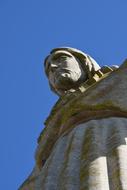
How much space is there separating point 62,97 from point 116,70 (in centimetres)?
83

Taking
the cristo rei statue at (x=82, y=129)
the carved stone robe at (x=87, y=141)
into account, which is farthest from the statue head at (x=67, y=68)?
the carved stone robe at (x=87, y=141)

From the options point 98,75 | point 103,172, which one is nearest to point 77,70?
point 98,75

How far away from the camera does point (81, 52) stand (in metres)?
12.2

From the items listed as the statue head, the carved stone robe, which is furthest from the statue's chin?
the carved stone robe

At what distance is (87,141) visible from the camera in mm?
9227

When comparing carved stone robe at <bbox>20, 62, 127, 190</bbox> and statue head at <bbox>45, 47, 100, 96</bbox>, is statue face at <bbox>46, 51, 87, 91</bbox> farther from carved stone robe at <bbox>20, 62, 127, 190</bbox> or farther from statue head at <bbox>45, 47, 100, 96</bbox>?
carved stone robe at <bbox>20, 62, 127, 190</bbox>

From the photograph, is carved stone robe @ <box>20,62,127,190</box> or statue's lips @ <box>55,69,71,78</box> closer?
carved stone robe @ <box>20,62,127,190</box>

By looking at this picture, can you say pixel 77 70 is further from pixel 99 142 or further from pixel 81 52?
pixel 99 142

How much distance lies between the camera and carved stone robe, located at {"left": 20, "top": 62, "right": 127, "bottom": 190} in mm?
8039

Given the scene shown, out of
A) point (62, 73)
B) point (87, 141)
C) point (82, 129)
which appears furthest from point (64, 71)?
point (87, 141)

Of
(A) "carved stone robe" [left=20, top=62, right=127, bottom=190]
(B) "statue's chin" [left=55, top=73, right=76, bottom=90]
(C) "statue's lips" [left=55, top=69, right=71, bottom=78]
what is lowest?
(A) "carved stone robe" [left=20, top=62, right=127, bottom=190]

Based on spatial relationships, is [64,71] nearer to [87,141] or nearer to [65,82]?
[65,82]

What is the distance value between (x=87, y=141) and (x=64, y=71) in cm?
269

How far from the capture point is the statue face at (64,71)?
1167 centimetres
